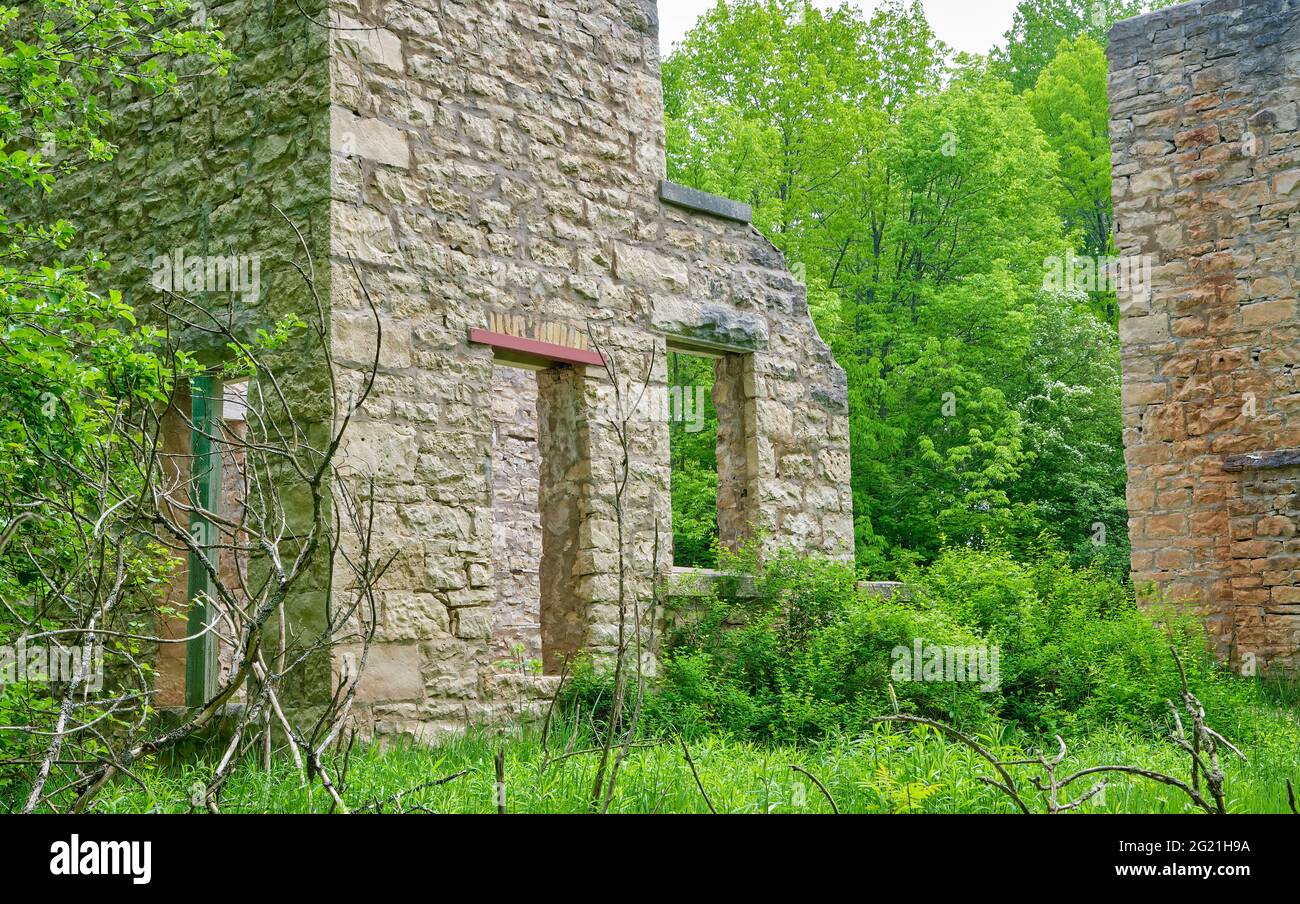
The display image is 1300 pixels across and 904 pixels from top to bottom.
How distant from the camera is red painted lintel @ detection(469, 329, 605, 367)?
27.2 feet

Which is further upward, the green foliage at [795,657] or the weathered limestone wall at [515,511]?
the weathered limestone wall at [515,511]

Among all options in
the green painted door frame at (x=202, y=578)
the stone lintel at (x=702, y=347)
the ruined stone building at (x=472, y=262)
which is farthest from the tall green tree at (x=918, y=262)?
the green painted door frame at (x=202, y=578)

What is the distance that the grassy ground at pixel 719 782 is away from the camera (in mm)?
5598

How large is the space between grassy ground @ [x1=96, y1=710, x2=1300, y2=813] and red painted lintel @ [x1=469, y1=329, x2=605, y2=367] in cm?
239

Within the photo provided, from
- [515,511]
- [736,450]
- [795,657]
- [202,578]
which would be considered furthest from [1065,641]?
[202,578]

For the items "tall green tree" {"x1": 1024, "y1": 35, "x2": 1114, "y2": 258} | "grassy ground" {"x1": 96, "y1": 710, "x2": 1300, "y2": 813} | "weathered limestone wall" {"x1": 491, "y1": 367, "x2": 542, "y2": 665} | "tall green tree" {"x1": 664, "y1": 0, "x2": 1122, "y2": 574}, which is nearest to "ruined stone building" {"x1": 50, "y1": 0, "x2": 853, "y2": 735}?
"grassy ground" {"x1": 96, "y1": 710, "x2": 1300, "y2": 813}

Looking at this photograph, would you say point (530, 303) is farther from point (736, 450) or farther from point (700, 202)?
point (736, 450)

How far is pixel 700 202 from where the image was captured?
988cm

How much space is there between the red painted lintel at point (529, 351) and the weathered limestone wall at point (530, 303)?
0.07 meters

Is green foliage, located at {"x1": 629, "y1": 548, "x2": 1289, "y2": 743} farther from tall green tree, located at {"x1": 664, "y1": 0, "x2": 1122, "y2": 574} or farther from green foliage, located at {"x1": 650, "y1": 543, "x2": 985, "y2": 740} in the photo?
tall green tree, located at {"x1": 664, "y1": 0, "x2": 1122, "y2": 574}

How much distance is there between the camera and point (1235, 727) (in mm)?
8695

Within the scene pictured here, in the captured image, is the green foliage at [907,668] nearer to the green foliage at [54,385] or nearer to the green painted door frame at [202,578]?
the green painted door frame at [202,578]

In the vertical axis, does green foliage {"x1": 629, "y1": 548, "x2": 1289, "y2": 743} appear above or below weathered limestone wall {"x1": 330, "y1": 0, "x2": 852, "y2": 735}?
A: below
